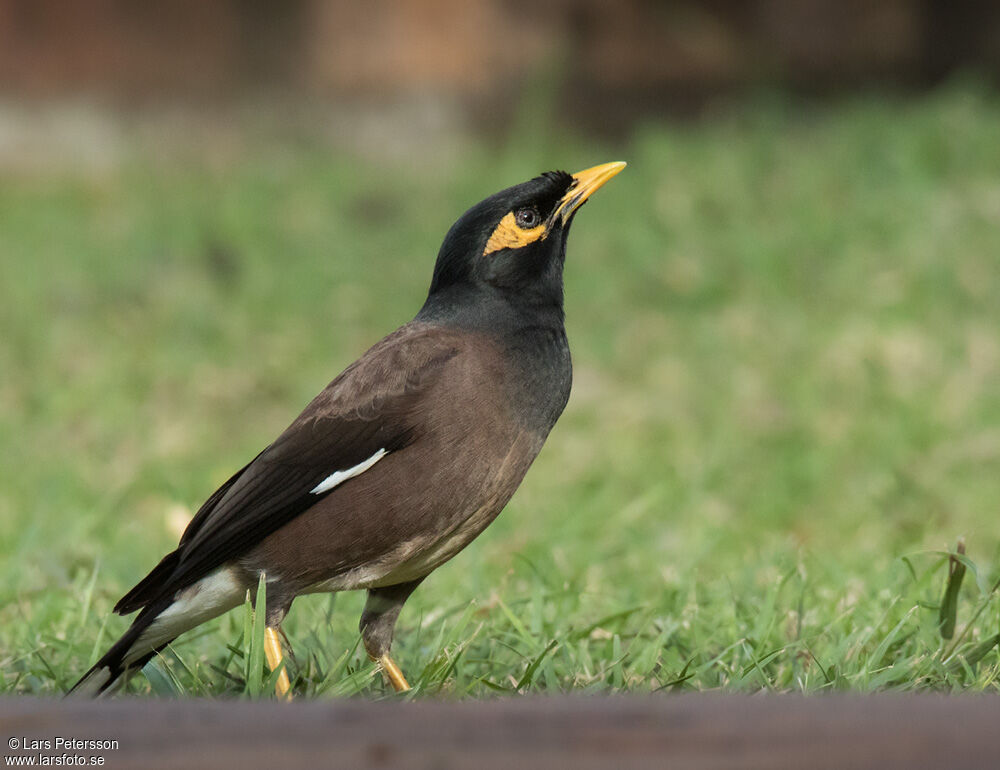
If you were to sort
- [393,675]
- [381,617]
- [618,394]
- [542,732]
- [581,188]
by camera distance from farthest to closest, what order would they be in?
1. [618,394]
2. [581,188]
3. [381,617]
4. [393,675]
5. [542,732]

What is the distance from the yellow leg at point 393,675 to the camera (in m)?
3.09

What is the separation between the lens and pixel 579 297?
7930mm

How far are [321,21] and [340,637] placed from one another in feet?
27.4

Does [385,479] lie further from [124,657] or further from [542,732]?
[542,732]

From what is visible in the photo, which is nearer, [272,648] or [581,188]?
[272,648]

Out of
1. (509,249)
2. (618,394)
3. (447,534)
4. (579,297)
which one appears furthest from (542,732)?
(579,297)

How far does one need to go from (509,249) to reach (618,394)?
3420 millimetres

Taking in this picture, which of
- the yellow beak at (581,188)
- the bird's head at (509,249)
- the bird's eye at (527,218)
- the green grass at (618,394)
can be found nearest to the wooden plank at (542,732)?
the green grass at (618,394)

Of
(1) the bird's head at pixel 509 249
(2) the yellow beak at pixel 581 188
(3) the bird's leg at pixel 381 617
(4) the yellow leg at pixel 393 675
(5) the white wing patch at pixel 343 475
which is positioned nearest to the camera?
(4) the yellow leg at pixel 393 675

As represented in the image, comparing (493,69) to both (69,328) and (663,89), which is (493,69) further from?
(69,328)

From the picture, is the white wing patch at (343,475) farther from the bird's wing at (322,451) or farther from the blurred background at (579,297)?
the blurred background at (579,297)

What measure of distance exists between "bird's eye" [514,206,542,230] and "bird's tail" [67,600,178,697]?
4.30 ft

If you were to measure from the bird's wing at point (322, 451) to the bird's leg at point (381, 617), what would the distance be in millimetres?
323

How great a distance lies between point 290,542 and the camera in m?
3.26
